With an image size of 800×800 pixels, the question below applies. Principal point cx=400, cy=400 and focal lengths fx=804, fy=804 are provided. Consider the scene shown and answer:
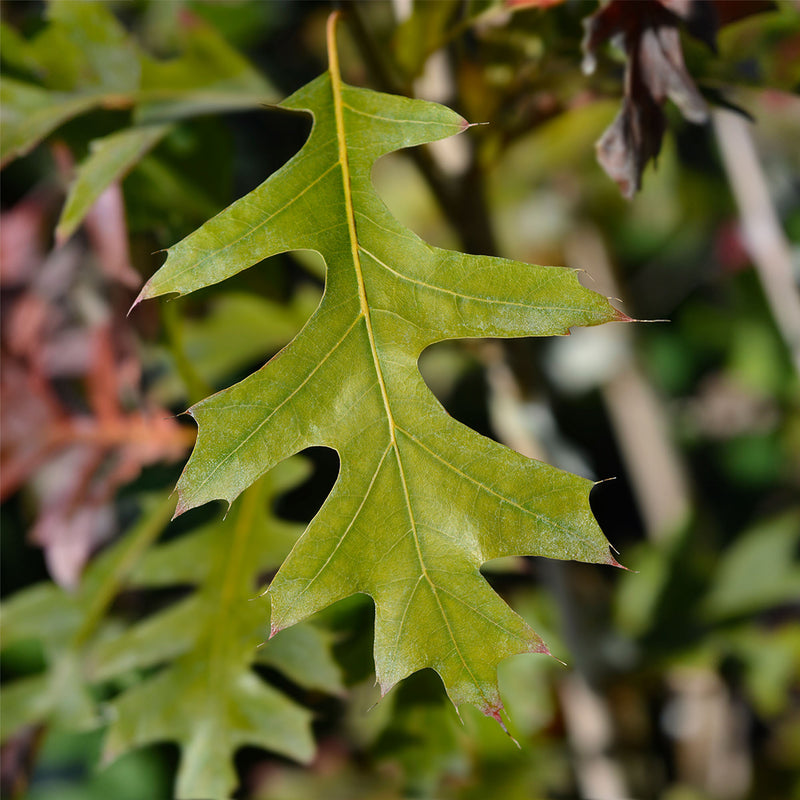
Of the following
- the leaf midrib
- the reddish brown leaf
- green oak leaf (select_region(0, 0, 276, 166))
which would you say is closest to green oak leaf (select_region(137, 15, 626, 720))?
the leaf midrib

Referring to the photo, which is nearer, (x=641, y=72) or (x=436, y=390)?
(x=641, y=72)

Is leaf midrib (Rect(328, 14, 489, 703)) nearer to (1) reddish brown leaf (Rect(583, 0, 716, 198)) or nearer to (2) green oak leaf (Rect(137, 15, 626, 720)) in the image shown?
(2) green oak leaf (Rect(137, 15, 626, 720))

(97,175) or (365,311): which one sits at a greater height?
(97,175)

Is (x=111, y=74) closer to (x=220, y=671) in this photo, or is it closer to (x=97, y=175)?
(x=97, y=175)

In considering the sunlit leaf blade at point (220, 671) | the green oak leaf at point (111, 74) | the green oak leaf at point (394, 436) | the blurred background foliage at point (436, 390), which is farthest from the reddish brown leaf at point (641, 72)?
the sunlit leaf blade at point (220, 671)

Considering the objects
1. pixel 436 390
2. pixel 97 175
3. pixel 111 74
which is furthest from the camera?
pixel 436 390

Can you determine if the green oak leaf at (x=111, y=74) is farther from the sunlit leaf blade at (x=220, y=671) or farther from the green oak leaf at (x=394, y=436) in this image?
the sunlit leaf blade at (x=220, y=671)

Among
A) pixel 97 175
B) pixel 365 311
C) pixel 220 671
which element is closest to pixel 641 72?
pixel 365 311
